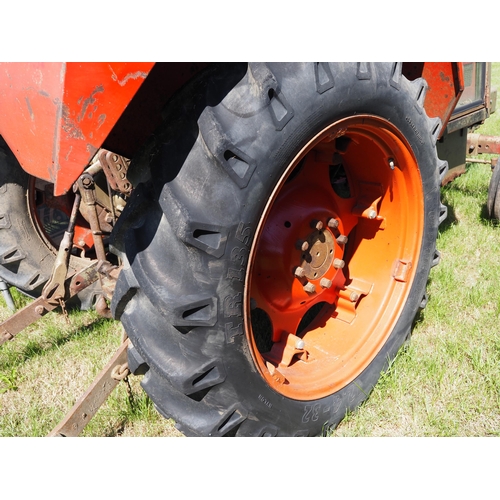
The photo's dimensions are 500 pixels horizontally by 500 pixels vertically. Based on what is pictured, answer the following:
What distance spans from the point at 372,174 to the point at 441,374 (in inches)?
33.0

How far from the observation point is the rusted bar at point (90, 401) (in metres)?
1.67

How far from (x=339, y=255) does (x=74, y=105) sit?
1174mm

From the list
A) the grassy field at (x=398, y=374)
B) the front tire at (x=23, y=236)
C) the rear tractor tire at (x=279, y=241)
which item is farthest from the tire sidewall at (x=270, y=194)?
the front tire at (x=23, y=236)

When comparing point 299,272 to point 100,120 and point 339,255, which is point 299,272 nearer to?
point 339,255

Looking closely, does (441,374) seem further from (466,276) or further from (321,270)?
(466,276)

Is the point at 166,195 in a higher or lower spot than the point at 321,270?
higher

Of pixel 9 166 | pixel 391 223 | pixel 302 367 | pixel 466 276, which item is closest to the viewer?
pixel 302 367

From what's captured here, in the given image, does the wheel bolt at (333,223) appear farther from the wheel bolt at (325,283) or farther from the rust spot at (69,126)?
the rust spot at (69,126)

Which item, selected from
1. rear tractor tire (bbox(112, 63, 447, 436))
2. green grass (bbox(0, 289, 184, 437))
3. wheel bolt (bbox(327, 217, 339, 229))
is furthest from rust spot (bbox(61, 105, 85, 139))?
green grass (bbox(0, 289, 184, 437))

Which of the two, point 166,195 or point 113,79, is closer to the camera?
point 113,79

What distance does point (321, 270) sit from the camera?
186 cm

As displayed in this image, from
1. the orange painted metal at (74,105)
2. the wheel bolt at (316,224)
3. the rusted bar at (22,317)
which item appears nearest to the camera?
the orange painted metal at (74,105)

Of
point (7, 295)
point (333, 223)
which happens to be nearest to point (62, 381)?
point (7, 295)

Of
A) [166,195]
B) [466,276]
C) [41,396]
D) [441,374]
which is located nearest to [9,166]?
[41,396]
